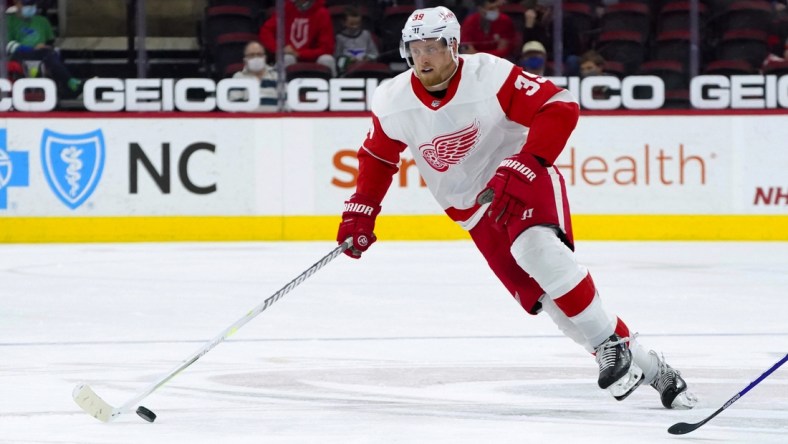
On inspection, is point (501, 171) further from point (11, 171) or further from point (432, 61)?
point (11, 171)

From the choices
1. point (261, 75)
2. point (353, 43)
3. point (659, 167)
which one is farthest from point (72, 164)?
point (659, 167)

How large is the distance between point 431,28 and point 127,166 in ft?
21.0

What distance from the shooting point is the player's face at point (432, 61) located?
12.2ft

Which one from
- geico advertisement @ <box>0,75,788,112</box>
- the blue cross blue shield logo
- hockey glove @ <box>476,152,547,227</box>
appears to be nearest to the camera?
hockey glove @ <box>476,152,547,227</box>

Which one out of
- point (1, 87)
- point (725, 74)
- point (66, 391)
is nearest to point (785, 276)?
point (725, 74)

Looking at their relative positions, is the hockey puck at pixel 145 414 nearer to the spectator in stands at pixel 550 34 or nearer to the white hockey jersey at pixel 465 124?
the white hockey jersey at pixel 465 124

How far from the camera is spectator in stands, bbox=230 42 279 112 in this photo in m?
10.1

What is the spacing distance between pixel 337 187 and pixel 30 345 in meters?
5.04

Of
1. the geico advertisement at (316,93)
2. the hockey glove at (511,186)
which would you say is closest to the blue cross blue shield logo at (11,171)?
the geico advertisement at (316,93)

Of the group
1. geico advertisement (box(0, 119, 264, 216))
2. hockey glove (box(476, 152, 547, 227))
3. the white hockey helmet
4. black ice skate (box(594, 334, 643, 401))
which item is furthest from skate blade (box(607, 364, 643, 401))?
geico advertisement (box(0, 119, 264, 216))

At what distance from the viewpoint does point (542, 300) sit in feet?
12.6

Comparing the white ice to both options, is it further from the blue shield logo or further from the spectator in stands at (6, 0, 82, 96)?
the spectator in stands at (6, 0, 82, 96)

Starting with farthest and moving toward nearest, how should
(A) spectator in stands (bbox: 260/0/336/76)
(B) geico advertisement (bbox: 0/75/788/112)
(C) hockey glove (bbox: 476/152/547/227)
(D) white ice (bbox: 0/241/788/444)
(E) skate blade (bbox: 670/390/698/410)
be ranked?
(A) spectator in stands (bbox: 260/0/336/76) < (B) geico advertisement (bbox: 0/75/788/112) < (E) skate blade (bbox: 670/390/698/410) < (C) hockey glove (bbox: 476/152/547/227) < (D) white ice (bbox: 0/241/788/444)

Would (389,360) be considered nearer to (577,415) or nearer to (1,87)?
(577,415)
